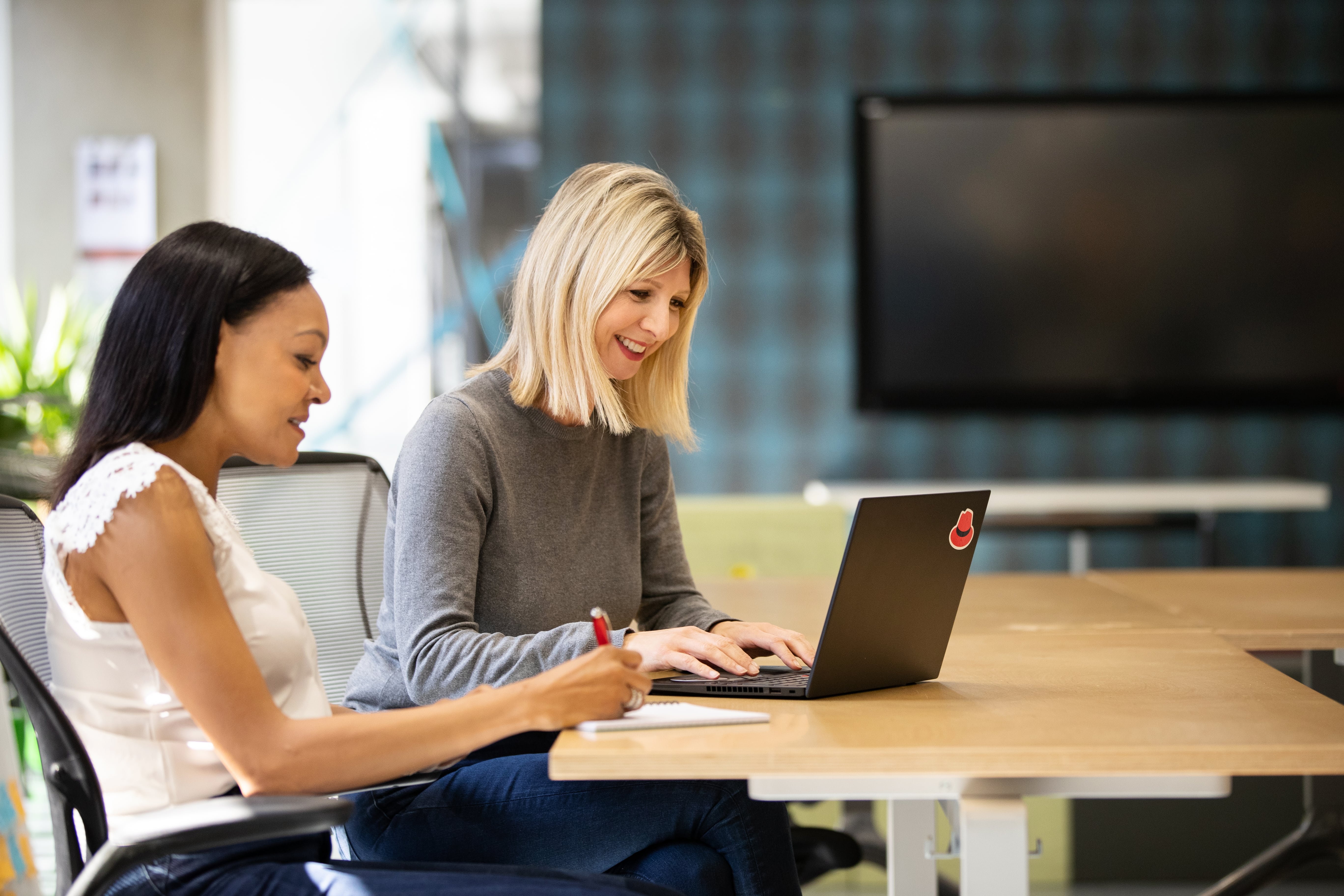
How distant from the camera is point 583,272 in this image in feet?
5.00

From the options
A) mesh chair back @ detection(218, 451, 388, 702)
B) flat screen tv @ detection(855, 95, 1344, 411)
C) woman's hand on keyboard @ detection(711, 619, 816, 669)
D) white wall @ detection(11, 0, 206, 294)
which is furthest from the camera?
flat screen tv @ detection(855, 95, 1344, 411)

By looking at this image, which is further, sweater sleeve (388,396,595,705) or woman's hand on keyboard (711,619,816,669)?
woman's hand on keyboard (711,619,816,669)

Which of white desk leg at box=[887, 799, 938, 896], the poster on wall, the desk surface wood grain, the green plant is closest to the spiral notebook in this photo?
the desk surface wood grain

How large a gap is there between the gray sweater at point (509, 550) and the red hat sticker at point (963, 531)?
1.28 feet

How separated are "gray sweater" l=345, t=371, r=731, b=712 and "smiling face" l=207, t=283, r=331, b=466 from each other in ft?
0.70

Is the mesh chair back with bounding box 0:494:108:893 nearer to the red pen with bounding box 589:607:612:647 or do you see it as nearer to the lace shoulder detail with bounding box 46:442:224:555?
the lace shoulder detail with bounding box 46:442:224:555

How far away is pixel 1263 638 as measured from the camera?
64.4 inches

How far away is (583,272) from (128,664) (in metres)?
0.71

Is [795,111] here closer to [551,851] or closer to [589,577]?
[589,577]

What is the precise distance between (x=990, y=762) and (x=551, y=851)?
50cm

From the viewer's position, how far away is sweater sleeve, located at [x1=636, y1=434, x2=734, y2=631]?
1731mm

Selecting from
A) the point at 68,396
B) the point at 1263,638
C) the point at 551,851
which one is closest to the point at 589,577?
the point at 551,851

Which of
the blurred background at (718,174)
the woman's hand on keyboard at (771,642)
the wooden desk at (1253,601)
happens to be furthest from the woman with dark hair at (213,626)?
the blurred background at (718,174)

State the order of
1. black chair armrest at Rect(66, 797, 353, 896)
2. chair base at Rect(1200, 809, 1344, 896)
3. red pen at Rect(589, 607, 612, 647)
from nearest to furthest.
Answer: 1. black chair armrest at Rect(66, 797, 353, 896)
2. red pen at Rect(589, 607, 612, 647)
3. chair base at Rect(1200, 809, 1344, 896)
